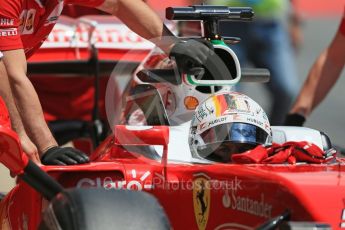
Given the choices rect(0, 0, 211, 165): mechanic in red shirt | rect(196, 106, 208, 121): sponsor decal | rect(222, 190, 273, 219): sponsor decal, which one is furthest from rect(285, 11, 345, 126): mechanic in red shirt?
rect(222, 190, 273, 219): sponsor decal

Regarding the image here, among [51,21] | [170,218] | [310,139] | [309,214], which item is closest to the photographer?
[309,214]

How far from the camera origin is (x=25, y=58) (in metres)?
5.00

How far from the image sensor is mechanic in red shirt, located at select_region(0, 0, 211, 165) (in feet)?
15.2

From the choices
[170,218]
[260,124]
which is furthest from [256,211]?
[260,124]

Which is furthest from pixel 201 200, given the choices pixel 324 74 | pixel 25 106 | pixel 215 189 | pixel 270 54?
pixel 270 54

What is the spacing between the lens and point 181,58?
16.6ft

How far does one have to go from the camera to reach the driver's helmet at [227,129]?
4547mm

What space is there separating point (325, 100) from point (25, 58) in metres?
8.01

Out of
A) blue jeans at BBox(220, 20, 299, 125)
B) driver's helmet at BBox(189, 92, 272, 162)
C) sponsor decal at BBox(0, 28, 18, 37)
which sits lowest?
blue jeans at BBox(220, 20, 299, 125)

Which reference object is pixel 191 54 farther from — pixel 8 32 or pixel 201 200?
pixel 201 200

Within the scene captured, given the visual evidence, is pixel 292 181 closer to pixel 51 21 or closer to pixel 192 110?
pixel 192 110

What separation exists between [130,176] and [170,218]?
0.73 feet

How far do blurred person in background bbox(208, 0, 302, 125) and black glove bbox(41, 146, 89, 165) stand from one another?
14.5 ft

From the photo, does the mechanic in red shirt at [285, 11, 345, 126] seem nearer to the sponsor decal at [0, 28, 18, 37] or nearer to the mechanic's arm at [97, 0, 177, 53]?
the mechanic's arm at [97, 0, 177, 53]
